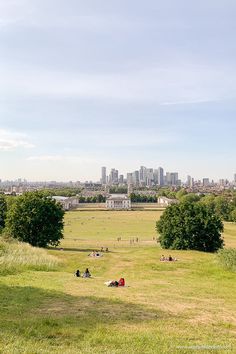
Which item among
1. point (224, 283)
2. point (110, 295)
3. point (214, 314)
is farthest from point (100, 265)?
point (214, 314)

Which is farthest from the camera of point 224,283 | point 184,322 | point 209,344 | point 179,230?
point 179,230

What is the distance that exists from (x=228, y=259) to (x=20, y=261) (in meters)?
22.4

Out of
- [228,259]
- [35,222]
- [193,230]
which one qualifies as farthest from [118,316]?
[35,222]

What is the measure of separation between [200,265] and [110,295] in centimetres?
2470

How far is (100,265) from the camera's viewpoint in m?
48.0

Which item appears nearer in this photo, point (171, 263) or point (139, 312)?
point (139, 312)

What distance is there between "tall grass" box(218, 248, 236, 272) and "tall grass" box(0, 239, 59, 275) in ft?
59.7

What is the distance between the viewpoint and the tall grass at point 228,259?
4562 cm

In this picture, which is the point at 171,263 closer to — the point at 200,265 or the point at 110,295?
the point at 200,265

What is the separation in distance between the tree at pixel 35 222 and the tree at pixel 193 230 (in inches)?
695

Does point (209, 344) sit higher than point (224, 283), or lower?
higher

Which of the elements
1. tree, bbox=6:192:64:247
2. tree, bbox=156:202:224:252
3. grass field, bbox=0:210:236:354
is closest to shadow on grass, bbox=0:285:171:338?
grass field, bbox=0:210:236:354

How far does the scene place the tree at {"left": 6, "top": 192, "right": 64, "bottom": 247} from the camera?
68.2 metres

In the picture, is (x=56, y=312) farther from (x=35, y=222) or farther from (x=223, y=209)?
(x=223, y=209)
